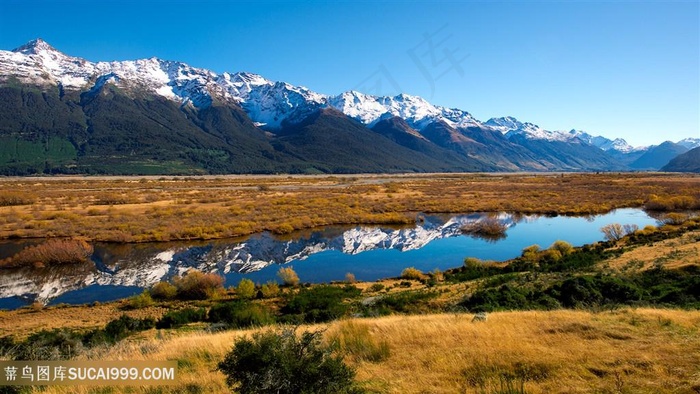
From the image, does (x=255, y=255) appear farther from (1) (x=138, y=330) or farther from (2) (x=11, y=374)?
(2) (x=11, y=374)

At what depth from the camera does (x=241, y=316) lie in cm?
1451

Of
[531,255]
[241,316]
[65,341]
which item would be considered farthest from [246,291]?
[531,255]

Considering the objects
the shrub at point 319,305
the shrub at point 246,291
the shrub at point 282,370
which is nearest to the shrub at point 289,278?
the shrub at point 246,291

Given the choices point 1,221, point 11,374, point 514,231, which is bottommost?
point 514,231

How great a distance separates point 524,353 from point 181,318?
43.0 feet

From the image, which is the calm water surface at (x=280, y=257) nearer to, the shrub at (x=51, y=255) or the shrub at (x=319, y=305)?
the shrub at (x=51, y=255)

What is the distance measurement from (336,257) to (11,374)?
23.4 meters

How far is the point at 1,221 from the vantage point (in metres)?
41.1

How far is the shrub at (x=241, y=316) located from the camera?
14102mm

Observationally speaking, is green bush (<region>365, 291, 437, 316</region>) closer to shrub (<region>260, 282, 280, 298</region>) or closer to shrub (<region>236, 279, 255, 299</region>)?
shrub (<region>260, 282, 280, 298</region>)

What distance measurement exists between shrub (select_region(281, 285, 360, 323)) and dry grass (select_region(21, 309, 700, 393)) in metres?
3.76

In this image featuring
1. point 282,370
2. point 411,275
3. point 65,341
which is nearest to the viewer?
point 282,370

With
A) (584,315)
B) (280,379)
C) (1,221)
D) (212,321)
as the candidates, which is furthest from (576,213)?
(1,221)

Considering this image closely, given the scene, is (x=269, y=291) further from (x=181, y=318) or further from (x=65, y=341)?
(x=65, y=341)
